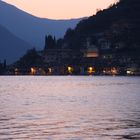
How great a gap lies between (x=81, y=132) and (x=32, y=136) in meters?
2.28

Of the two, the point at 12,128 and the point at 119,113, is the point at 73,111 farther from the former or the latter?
the point at 12,128

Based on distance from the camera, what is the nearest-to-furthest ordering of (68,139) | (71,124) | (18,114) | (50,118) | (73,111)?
(68,139) → (71,124) → (50,118) → (18,114) → (73,111)

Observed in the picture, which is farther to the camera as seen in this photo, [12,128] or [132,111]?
[132,111]

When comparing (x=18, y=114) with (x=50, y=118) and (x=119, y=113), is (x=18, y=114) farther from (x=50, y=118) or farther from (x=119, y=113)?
(x=119, y=113)

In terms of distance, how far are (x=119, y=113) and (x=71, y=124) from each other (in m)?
8.06

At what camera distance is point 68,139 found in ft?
80.0

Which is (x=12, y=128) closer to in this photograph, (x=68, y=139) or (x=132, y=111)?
(x=68, y=139)

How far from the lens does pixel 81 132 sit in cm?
2661

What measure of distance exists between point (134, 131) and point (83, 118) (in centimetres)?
665

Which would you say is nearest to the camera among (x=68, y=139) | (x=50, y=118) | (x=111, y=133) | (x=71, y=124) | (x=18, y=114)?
(x=68, y=139)

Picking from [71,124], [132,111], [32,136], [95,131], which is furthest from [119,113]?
[32,136]

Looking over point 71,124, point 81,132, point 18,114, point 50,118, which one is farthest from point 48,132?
point 18,114

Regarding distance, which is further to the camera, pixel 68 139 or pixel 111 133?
pixel 111 133

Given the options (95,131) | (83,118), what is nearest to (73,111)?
(83,118)
